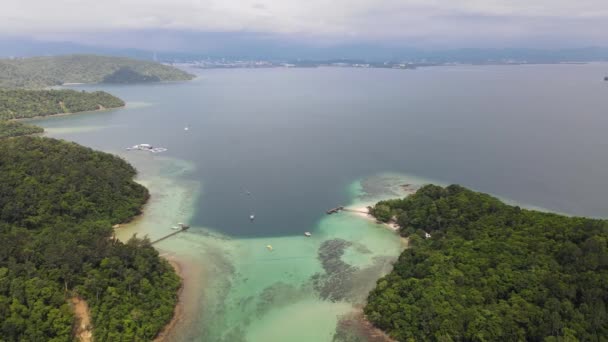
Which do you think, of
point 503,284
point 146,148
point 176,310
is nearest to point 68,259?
point 176,310

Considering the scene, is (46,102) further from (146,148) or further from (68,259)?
(68,259)

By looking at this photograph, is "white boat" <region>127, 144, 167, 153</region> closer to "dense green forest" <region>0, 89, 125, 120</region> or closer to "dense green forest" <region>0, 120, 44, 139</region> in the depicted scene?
"dense green forest" <region>0, 120, 44, 139</region>

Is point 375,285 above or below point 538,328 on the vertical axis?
below

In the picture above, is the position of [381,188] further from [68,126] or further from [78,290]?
[68,126]

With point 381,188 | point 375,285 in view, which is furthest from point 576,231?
point 381,188

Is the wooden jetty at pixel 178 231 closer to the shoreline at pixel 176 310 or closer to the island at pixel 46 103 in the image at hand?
the shoreline at pixel 176 310

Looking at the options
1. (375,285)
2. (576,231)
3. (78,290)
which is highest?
(576,231)

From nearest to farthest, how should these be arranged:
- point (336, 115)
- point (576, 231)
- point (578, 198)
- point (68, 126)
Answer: point (576, 231) → point (578, 198) → point (68, 126) → point (336, 115)
